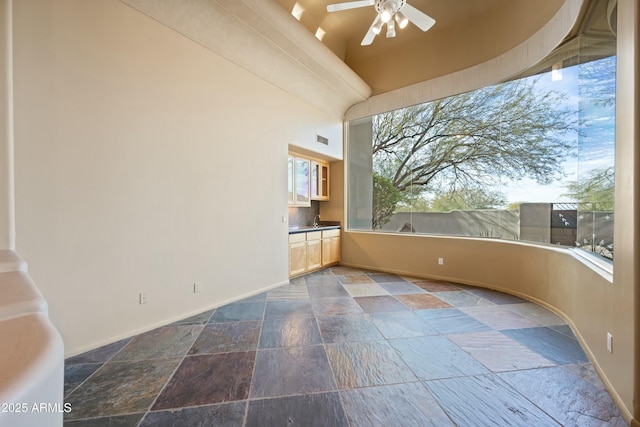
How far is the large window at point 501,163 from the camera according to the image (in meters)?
2.52

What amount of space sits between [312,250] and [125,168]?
318cm

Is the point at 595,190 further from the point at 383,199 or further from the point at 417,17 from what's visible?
the point at 383,199

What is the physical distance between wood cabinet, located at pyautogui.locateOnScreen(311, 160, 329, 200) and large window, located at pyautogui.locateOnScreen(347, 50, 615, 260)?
1.74 feet

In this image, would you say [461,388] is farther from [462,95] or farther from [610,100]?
[462,95]

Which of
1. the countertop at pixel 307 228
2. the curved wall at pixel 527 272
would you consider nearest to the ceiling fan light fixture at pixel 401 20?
the curved wall at pixel 527 272

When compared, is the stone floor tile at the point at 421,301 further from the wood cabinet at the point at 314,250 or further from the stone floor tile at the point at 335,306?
the wood cabinet at the point at 314,250

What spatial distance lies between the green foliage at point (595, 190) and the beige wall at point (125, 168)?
364 centimetres

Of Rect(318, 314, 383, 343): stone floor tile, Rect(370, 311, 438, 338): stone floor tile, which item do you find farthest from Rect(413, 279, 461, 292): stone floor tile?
Rect(318, 314, 383, 343): stone floor tile

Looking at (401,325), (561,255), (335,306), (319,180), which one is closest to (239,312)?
(335,306)

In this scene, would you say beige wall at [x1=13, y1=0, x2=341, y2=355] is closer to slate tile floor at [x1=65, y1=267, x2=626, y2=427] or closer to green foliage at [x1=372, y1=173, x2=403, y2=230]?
slate tile floor at [x1=65, y1=267, x2=626, y2=427]

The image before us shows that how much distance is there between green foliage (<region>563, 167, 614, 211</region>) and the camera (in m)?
2.16

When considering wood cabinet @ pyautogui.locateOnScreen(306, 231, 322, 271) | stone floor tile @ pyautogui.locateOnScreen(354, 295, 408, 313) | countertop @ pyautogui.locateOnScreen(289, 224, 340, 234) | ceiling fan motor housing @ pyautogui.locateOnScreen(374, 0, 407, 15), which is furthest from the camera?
wood cabinet @ pyautogui.locateOnScreen(306, 231, 322, 271)

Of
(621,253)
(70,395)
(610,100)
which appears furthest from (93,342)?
(610,100)

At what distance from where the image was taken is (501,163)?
3916 mm
